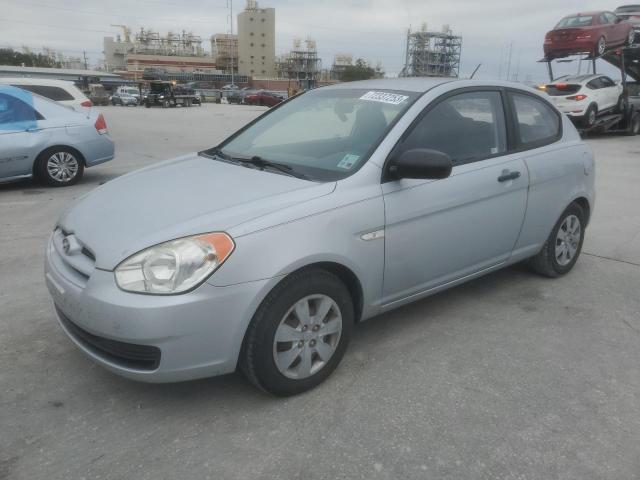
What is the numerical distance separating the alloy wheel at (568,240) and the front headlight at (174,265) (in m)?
3.03

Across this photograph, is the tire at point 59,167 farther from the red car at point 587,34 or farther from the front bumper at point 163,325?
the red car at point 587,34

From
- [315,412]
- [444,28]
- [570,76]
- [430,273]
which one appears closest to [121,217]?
[315,412]

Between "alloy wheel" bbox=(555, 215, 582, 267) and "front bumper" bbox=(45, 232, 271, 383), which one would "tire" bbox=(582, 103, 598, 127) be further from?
"front bumper" bbox=(45, 232, 271, 383)

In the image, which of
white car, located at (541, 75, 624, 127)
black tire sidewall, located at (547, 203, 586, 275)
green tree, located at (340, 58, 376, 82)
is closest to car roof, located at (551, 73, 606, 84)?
white car, located at (541, 75, 624, 127)

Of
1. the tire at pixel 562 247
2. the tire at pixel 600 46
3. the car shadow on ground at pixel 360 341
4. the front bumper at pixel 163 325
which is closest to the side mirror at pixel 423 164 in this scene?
the front bumper at pixel 163 325

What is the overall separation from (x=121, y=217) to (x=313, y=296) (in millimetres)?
1035

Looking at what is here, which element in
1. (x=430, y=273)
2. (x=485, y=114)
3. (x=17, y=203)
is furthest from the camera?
(x=17, y=203)

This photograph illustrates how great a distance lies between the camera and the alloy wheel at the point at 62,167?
7.71 m

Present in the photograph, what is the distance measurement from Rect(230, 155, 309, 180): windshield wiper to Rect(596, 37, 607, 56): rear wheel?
1654cm

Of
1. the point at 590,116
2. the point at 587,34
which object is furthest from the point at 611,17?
the point at 590,116

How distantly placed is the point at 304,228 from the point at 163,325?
78cm

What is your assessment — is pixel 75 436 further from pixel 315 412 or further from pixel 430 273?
pixel 430 273

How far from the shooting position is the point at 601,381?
9.65ft

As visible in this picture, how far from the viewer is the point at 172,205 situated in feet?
8.86
